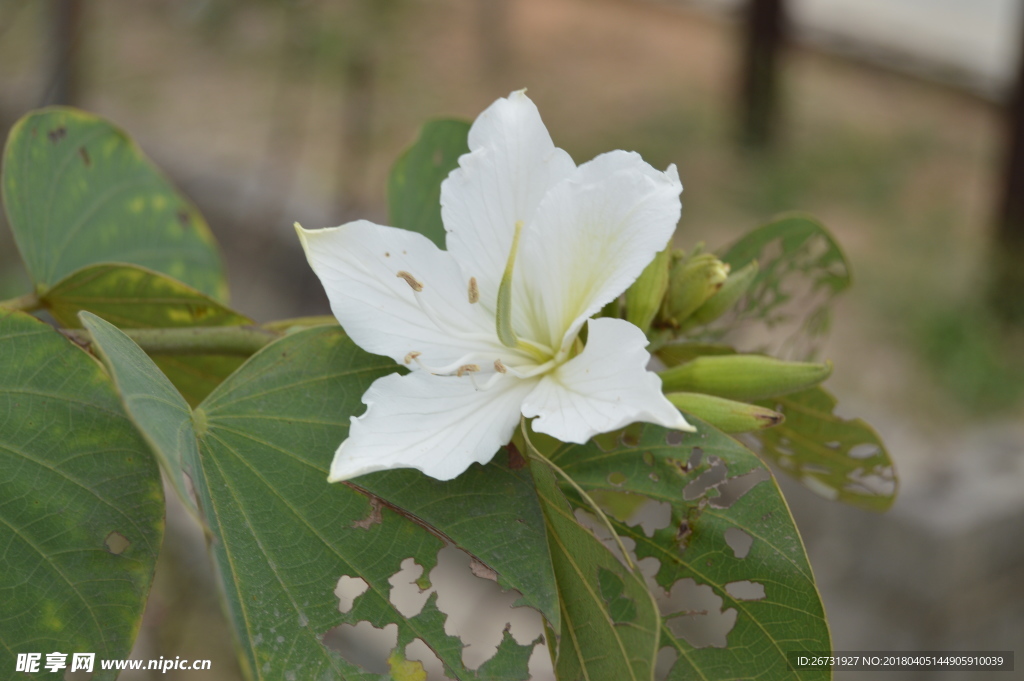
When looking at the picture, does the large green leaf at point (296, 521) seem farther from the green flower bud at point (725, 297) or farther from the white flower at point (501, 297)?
the green flower bud at point (725, 297)

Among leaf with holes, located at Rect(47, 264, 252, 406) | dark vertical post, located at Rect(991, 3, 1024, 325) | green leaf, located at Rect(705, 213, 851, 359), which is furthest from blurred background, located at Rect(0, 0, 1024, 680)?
leaf with holes, located at Rect(47, 264, 252, 406)

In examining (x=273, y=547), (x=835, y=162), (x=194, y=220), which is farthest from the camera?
(x=835, y=162)

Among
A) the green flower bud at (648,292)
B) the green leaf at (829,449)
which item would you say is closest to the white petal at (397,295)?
the green flower bud at (648,292)

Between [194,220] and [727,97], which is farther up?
[727,97]

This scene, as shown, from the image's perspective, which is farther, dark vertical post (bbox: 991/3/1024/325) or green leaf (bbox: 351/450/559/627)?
dark vertical post (bbox: 991/3/1024/325)

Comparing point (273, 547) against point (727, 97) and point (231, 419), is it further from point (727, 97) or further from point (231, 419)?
point (727, 97)

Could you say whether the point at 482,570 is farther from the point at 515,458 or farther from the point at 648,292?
the point at 648,292

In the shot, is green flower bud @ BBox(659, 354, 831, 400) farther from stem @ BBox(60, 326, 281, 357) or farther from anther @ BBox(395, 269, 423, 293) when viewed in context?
stem @ BBox(60, 326, 281, 357)

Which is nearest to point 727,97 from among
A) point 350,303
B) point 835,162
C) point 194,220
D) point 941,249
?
point 835,162
